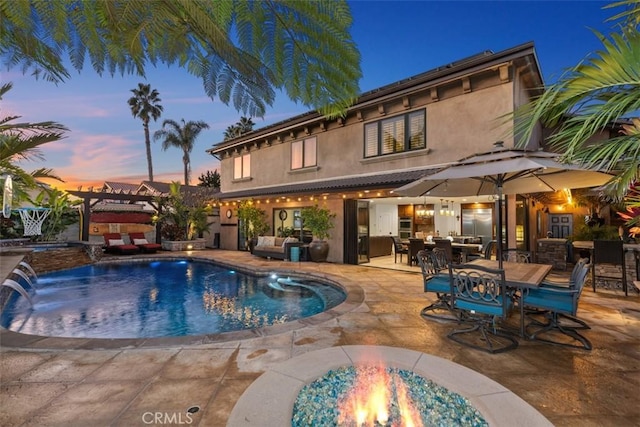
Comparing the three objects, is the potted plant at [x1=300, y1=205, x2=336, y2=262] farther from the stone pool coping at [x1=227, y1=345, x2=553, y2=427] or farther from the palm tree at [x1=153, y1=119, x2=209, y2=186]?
the palm tree at [x1=153, y1=119, x2=209, y2=186]

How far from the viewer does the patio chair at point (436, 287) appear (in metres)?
5.12

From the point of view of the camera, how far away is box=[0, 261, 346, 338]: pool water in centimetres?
563

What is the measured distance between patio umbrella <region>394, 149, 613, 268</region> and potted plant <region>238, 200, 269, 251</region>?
10.2m

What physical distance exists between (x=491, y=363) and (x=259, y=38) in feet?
13.7

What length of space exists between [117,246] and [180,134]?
22.7 m

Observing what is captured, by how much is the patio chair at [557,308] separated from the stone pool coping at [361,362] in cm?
213

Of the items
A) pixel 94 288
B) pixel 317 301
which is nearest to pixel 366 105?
pixel 317 301

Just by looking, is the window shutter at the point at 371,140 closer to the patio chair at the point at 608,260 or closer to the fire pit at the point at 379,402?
the patio chair at the point at 608,260

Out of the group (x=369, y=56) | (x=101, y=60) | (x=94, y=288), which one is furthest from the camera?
(x=94, y=288)

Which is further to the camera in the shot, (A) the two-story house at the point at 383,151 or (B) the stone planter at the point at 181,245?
(B) the stone planter at the point at 181,245

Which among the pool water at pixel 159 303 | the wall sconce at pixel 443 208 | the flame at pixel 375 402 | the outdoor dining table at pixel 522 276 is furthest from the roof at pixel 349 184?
the flame at pixel 375 402

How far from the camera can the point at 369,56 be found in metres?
1.67

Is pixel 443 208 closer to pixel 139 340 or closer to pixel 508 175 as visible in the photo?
pixel 508 175

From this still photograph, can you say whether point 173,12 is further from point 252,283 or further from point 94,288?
point 94,288
